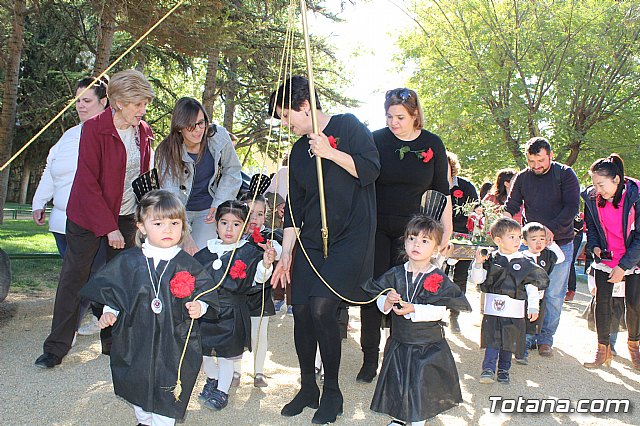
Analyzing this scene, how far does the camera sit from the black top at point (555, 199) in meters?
6.21

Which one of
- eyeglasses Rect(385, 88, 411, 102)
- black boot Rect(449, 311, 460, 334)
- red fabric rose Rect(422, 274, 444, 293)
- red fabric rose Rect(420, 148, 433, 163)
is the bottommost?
black boot Rect(449, 311, 460, 334)

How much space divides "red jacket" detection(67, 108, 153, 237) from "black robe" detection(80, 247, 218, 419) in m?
1.19

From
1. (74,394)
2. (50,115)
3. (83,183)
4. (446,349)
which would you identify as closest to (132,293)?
(74,394)

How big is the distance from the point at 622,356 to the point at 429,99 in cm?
1262

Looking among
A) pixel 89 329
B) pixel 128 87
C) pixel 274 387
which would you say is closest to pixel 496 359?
pixel 274 387

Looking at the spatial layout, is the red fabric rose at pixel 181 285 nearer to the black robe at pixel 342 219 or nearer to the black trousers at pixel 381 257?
the black robe at pixel 342 219

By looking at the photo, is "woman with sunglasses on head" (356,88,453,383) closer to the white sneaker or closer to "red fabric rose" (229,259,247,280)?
"red fabric rose" (229,259,247,280)

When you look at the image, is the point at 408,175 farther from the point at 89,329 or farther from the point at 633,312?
the point at 89,329

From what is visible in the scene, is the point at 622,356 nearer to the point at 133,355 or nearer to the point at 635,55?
the point at 133,355

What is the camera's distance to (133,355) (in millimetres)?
3609

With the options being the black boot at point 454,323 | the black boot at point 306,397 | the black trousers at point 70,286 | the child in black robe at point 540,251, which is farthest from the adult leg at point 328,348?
the black boot at point 454,323

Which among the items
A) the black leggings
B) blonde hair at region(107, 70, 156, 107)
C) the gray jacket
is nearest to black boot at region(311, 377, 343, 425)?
the gray jacket

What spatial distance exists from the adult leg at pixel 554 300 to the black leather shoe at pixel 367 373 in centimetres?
203

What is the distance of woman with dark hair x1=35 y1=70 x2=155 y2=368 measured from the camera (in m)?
4.85
